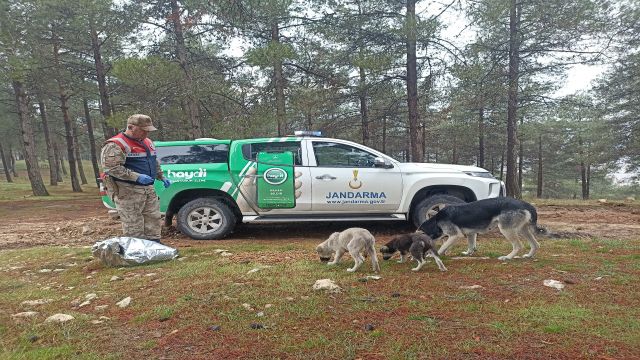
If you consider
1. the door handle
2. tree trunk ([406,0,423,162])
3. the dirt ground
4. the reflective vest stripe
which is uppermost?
tree trunk ([406,0,423,162])

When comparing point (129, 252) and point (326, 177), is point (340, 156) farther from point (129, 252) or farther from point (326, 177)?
point (129, 252)

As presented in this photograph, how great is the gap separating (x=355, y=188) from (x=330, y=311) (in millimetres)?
3644

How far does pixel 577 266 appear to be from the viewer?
14.0 feet

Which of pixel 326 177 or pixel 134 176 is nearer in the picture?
pixel 134 176

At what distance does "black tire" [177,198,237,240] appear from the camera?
6.70m

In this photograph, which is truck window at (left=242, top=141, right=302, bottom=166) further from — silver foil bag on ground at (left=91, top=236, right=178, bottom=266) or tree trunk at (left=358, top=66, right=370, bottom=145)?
tree trunk at (left=358, top=66, right=370, bottom=145)

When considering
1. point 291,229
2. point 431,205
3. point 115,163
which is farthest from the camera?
point 291,229

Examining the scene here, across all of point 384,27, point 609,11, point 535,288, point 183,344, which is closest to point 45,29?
point 384,27

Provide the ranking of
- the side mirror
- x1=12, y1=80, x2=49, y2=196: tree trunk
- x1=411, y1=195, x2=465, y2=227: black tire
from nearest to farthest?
x1=411, y1=195, x2=465, y2=227: black tire < the side mirror < x1=12, y1=80, x2=49, y2=196: tree trunk

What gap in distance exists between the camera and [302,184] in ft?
21.6

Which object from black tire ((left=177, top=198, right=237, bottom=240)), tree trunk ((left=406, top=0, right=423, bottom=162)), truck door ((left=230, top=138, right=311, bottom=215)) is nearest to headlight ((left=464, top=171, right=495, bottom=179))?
truck door ((left=230, top=138, right=311, bottom=215))

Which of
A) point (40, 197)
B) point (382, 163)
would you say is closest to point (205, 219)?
point (382, 163)

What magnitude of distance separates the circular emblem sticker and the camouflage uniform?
1.78m

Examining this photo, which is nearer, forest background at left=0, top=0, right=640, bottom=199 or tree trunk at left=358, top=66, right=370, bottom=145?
forest background at left=0, top=0, right=640, bottom=199
